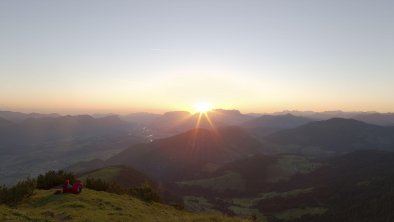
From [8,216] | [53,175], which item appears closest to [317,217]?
[53,175]

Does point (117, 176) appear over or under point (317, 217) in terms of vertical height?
over

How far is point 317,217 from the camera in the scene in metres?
189

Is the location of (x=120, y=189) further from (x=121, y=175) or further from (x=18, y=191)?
(x=121, y=175)

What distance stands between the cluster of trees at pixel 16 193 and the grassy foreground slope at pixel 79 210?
2.68 ft

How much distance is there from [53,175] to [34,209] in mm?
15518

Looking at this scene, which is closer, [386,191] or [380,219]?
[380,219]

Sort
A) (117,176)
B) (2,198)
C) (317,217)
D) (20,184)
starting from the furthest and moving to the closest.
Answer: (317,217) < (117,176) < (20,184) < (2,198)

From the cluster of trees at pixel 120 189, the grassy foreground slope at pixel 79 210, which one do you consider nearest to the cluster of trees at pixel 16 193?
the grassy foreground slope at pixel 79 210

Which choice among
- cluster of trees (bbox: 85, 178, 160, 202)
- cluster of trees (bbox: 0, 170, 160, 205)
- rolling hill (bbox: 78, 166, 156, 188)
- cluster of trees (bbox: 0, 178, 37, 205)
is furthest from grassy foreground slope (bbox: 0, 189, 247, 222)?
rolling hill (bbox: 78, 166, 156, 188)

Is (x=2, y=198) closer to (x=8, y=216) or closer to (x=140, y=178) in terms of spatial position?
(x=8, y=216)

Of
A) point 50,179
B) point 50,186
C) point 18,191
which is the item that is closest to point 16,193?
point 18,191

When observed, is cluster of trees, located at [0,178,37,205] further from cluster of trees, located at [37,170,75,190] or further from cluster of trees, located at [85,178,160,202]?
cluster of trees, located at [85,178,160,202]

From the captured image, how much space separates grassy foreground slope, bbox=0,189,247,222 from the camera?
94.1 feet

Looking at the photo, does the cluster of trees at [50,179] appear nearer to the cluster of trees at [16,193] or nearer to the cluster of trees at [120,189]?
the cluster of trees at [120,189]
